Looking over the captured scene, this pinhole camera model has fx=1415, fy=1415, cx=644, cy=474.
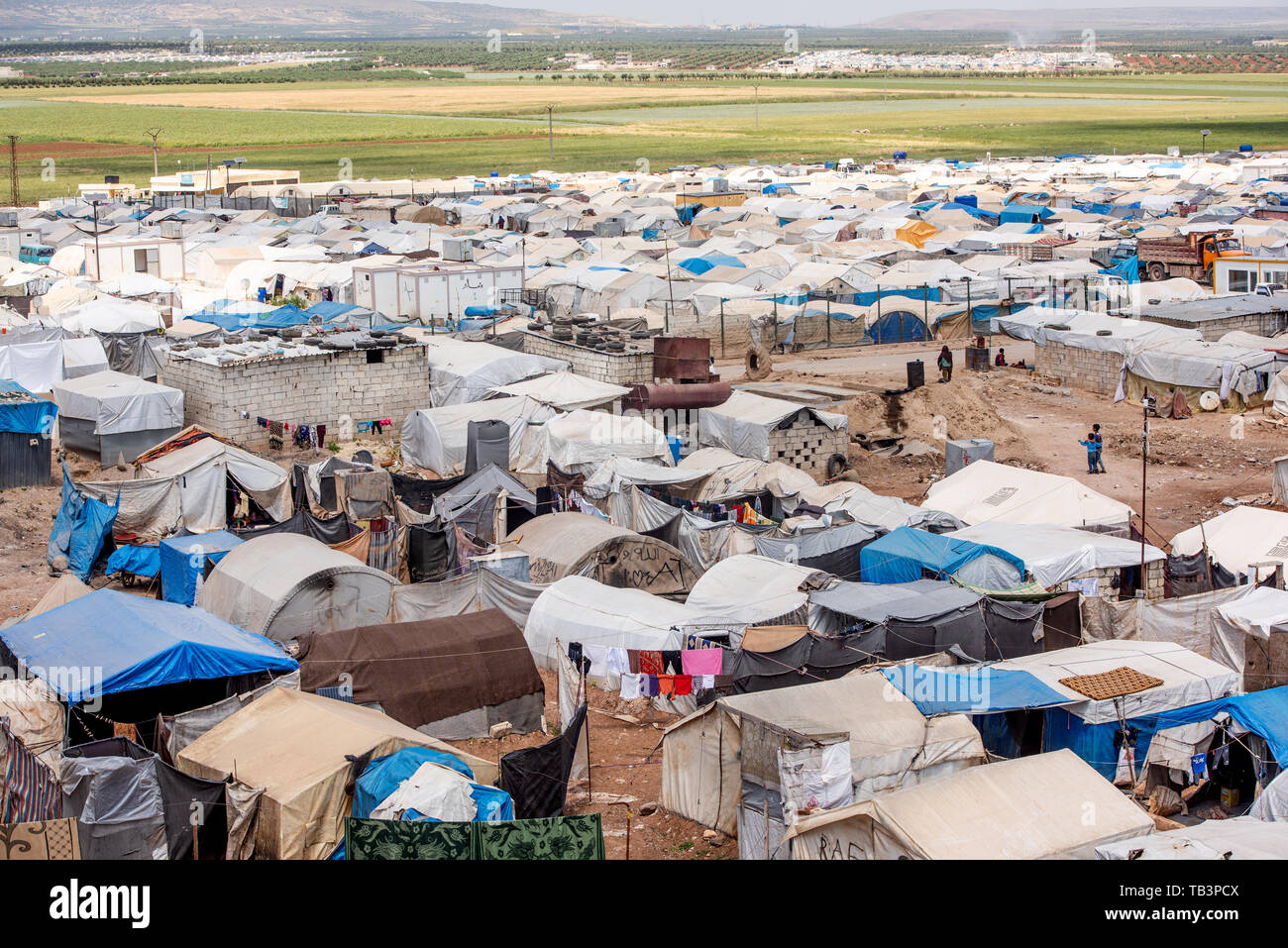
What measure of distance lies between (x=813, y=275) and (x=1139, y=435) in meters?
16.7

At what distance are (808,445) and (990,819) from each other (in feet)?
52.3

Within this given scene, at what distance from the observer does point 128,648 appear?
12.6 metres

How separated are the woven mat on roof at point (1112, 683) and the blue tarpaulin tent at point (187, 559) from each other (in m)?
10.0

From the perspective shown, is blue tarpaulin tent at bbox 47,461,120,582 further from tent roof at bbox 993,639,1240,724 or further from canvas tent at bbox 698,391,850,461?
tent roof at bbox 993,639,1240,724

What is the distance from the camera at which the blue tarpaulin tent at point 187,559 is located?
1706cm

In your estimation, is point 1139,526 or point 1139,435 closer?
point 1139,526

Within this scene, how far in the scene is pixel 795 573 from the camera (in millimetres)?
15438

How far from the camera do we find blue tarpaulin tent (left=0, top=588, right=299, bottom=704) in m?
12.2

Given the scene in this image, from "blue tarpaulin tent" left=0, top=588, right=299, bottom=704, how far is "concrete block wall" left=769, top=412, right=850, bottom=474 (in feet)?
40.9

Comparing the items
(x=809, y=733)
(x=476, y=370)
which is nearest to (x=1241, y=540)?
(x=809, y=733)

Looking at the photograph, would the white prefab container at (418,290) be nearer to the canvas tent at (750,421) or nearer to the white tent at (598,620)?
the canvas tent at (750,421)

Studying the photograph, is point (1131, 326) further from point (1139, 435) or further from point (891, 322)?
point (891, 322)
